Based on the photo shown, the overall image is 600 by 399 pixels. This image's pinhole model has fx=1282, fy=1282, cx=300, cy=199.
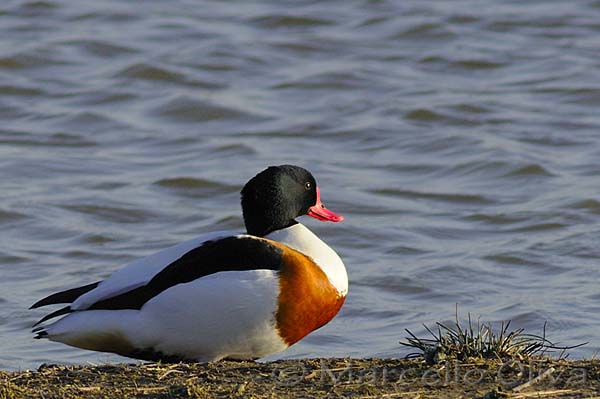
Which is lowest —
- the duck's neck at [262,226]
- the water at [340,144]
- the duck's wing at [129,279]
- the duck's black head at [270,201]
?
the water at [340,144]

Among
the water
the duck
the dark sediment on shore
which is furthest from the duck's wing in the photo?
the water

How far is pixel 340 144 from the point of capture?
1299cm

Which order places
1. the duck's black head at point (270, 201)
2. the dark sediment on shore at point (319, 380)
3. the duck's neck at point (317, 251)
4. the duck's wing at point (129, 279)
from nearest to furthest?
the dark sediment on shore at point (319, 380)
the duck's wing at point (129, 279)
the duck's neck at point (317, 251)
the duck's black head at point (270, 201)

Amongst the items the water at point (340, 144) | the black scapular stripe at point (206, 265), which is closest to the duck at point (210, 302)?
the black scapular stripe at point (206, 265)

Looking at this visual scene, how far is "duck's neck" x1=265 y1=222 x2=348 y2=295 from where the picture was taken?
6.32 m

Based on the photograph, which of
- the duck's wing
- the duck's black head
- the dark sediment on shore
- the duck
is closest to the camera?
the dark sediment on shore

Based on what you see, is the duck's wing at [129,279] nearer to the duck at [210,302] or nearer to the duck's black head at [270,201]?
the duck at [210,302]

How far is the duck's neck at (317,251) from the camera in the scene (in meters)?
6.32

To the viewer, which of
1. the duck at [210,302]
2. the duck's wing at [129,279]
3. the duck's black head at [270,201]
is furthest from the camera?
the duck's black head at [270,201]

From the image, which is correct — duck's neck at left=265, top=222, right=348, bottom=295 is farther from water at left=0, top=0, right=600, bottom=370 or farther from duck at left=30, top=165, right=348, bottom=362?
water at left=0, top=0, right=600, bottom=370

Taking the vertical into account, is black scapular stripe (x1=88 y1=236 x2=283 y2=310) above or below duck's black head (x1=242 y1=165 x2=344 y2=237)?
below

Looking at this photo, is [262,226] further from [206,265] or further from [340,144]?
[340,144]

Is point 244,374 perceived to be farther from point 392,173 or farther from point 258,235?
point 392,173

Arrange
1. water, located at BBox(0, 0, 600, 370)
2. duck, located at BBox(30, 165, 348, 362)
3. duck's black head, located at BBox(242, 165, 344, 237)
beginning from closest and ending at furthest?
1. duck, located at BBox(30, 165, 348, 362)
2. duck's black head, located at BBox(242, 165, 344, 237)
3. water, located at BBox(0, 0, 600, 370)
